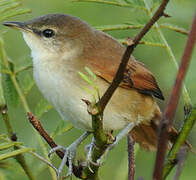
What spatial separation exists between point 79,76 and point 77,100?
0.17 m

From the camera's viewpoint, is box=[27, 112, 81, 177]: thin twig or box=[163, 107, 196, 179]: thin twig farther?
box=[163, 107, 196, 179]: thin twig

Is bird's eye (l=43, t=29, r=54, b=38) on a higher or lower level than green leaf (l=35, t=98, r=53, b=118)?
higher

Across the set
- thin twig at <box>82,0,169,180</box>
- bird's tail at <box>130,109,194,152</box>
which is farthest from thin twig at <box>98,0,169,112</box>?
bird's tail at <box>130,109,194,152</box>

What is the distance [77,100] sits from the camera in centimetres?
301

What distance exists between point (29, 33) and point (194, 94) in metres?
1.34

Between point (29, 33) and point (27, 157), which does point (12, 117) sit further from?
point (27, 157)

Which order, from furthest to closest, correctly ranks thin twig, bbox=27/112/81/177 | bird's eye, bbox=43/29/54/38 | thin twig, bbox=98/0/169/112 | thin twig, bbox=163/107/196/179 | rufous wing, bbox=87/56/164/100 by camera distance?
bird's eye, bbox=43/29/54/38 → rufous wing, bbox=87/56/164/100 → thin twig, bbox=163/107/196/179 → thin twig, bbox=27/112/81/177 → thin twig, bbox=98/0/169/112

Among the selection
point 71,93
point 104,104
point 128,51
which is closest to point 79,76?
point 71,93

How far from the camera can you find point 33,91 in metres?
4.90

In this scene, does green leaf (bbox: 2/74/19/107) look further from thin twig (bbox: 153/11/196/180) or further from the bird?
thin twig (bbox: 153/11/196/180)

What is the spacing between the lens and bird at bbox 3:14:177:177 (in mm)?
3076

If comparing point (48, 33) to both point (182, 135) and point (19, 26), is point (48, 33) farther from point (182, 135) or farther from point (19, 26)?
point (182, 135)

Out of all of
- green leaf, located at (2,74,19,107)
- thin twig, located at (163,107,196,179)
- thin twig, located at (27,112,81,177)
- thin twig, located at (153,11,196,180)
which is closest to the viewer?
thin twig, located at (153,11,196,180)

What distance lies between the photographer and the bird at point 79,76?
308 centimetres
